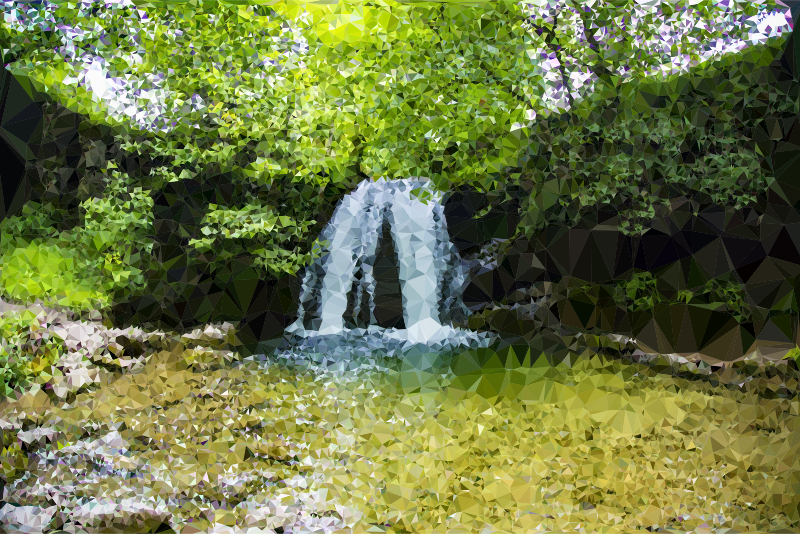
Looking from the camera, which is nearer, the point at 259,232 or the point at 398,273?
the point at 398,273

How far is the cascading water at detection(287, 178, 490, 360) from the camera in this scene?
120 inches

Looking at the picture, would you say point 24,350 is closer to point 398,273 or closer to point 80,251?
point 80,251

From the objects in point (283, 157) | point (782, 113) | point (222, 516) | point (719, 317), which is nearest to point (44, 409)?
point (222, 516)

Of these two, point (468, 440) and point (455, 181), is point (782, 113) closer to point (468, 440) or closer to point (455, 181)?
point (455, 181)

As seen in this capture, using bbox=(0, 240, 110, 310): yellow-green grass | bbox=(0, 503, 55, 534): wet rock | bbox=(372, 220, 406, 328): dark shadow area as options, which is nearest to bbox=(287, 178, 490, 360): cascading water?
bbox=(372, 220, 406, 328): dark shadow area

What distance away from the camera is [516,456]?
83.4 inches

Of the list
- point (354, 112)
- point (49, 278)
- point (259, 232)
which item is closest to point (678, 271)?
point (354, 112)

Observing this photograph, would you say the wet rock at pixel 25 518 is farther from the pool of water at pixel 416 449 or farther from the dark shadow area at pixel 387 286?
the dark shadow area at pixel 387 286

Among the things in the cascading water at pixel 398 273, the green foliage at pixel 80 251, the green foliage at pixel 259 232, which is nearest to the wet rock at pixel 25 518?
the green foliage at pixel 80 251

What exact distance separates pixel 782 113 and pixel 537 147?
1.26 meters

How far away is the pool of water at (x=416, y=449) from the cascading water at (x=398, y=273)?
0.19m

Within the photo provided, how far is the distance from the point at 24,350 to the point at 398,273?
208 centimetres

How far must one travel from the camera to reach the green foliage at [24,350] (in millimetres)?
2633

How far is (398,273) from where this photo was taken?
3.32 meters
